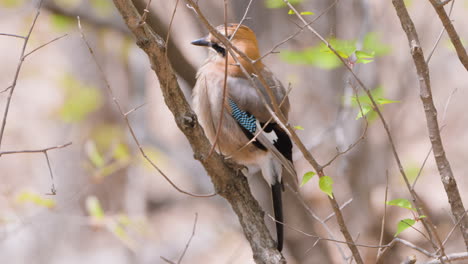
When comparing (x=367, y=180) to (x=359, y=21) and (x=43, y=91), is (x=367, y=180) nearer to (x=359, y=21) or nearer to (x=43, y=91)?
(x=359, y=21)

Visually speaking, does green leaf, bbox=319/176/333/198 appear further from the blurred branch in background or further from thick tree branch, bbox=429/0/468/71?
the blurred branch in background

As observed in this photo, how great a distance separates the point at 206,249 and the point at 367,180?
11.1 ft

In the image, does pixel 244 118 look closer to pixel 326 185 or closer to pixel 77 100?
pixel 326 185

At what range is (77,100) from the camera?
684cm

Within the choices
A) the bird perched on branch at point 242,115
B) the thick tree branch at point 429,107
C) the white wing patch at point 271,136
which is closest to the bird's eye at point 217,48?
the bird perched on branch at point 242,115

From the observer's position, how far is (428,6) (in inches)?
212

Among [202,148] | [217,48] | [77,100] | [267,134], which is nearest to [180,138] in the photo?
[77,100]

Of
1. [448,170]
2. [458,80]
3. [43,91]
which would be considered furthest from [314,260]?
[43,91]

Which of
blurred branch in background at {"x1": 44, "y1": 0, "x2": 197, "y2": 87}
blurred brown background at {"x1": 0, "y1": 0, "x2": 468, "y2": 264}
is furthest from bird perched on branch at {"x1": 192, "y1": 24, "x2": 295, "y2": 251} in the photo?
blurred brown background at {"x1": 0, "y1": 0, "x2": 468, "y2": 264}

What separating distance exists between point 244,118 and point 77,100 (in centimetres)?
390

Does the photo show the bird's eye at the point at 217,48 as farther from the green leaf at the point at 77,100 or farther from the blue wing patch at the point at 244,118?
the green leaf at the point at 77,100

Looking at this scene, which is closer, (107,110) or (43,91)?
(107,110)

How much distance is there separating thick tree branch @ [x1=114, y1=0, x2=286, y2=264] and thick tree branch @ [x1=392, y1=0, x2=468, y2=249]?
75 centimetres

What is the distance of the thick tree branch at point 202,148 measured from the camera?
2.20 metres
